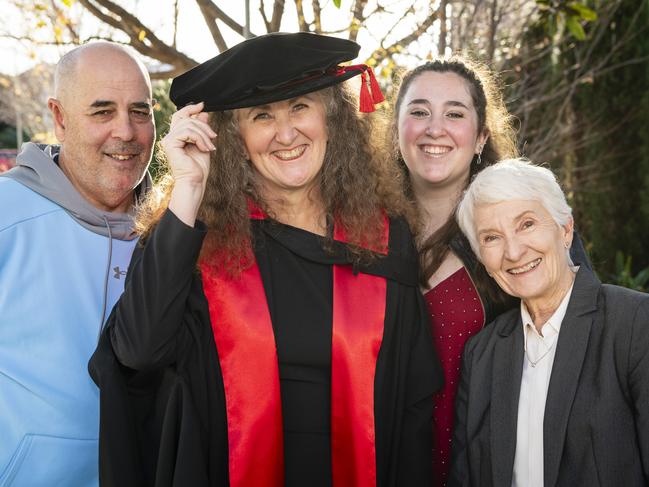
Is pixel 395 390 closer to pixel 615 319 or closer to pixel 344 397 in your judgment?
pixel 344 397

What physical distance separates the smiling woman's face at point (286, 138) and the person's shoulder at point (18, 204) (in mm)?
735

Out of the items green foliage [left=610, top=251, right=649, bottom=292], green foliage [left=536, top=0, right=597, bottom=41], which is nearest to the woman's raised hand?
green foliage [left=536, top=0, right=597, bottom=41]

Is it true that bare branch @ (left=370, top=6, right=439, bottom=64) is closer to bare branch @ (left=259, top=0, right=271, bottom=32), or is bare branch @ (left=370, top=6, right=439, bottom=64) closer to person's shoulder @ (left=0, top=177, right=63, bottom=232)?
bare branch @ (left=259, top=0, right=271, bottom=32)

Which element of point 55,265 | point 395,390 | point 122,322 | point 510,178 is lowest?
point 395,390

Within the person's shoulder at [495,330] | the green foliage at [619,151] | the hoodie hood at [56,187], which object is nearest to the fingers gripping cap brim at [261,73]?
the hoodie hood at [56,187]

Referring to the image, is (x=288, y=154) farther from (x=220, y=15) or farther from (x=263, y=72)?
(x=220, y=15)

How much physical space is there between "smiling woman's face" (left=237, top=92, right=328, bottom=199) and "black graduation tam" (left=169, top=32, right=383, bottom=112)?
0.42ft

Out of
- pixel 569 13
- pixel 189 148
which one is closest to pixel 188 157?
pixel 189 148

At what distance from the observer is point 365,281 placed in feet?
8.46

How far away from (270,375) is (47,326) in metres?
0.77

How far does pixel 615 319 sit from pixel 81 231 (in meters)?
1.84

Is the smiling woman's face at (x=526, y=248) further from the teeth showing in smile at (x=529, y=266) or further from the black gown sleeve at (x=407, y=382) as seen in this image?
the black gown sleeve at (x=407, y=382)

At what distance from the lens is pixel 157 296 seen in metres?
2.21

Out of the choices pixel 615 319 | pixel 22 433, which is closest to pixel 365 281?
pixel 615 319
